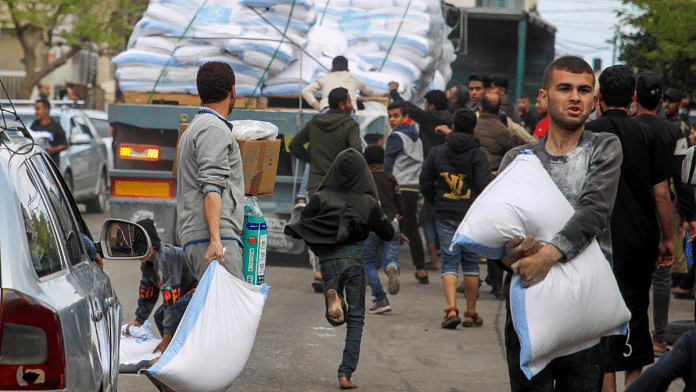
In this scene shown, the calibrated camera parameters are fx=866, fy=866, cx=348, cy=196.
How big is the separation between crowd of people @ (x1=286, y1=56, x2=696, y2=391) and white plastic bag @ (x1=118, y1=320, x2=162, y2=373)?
114 cm

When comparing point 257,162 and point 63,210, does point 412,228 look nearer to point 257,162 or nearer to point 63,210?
point 257,162

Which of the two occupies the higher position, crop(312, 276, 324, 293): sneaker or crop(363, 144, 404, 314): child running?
crop(363, 144, 404, 314): child running

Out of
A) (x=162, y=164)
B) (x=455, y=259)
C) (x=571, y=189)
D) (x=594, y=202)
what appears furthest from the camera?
(x=162, y=164)

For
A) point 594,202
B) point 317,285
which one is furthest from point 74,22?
point 594,202

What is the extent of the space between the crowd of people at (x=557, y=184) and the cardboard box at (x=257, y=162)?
0.39 meters

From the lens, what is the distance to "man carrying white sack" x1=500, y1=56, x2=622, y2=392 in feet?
9.87

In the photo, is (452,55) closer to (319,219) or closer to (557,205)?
(319,219)

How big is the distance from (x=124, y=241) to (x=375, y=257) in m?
4.44

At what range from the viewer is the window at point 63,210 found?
9.53 ft

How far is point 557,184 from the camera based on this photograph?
3.30m

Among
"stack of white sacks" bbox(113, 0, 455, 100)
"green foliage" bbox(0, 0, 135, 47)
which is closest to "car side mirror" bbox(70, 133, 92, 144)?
"stack of white sacks" bbox(113, 0, 455, 100)

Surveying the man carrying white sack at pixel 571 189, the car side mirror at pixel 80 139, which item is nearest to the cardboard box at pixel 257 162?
the man carrying white sack at pixel 571 189

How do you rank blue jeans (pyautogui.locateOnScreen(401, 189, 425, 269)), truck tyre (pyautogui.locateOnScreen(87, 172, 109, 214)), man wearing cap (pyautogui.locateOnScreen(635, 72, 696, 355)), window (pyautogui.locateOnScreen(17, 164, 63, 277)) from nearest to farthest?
window (pyautogui.locateOnScreen(17, 164, 63, 277)) → man wearing cap (pyautogui.locateOnScreen(635, 72, 696, 355)) → blue jeans (pyautogui.locateOnScreen(401, 189, 425, 269)) → truck tyre (pyautogui.locateOnScreen(87, 172, 109, 214))

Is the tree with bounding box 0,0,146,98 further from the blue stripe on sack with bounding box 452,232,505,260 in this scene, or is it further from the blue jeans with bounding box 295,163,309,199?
the blue stripe on sack with bounding box 452,232,505,260
